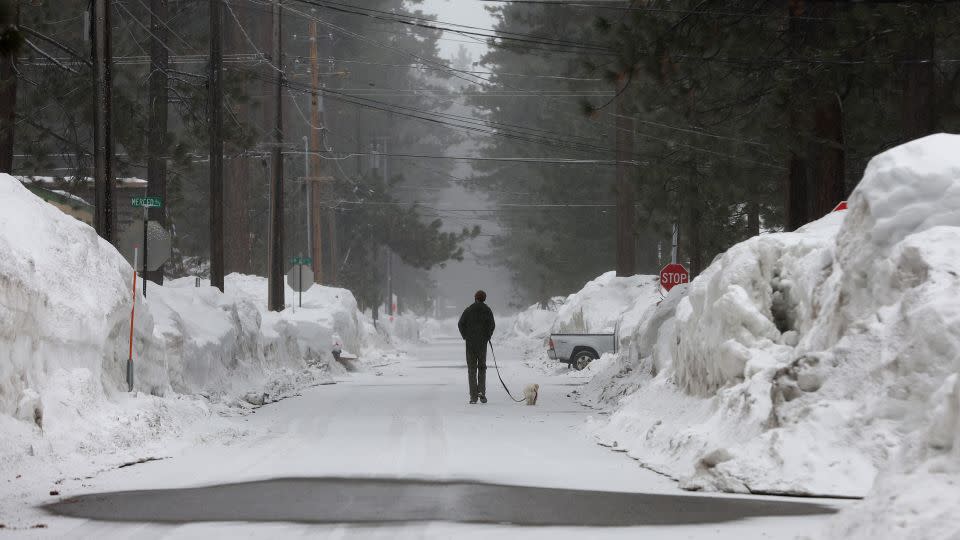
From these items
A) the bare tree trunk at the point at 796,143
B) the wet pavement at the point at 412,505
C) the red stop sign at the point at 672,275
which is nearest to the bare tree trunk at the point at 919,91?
the bare tree trunk at the point at 796,143

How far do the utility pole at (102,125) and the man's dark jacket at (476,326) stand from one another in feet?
19.5

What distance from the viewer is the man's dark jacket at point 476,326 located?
2368 cm

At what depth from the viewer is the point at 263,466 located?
538 inches

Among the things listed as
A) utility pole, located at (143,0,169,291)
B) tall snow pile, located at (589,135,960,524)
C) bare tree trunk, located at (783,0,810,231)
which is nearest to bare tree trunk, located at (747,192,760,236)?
bare tree trunk, located at (783,0,810,231)

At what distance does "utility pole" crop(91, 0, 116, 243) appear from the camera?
21.9 meters

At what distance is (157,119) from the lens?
32469 mm

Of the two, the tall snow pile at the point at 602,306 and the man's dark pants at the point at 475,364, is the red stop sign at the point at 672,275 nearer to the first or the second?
the tall snow pile at the point at 602,306

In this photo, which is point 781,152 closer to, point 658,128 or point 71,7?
point 658,128

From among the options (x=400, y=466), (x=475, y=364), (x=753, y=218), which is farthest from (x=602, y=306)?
(x=400, y=466)

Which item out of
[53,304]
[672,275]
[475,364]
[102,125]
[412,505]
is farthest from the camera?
[672,275]

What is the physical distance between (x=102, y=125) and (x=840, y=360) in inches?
544

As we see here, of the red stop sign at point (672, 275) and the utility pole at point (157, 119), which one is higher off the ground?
the utility pole at point (157, 119)

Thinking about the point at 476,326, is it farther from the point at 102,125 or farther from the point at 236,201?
the point at 236,201

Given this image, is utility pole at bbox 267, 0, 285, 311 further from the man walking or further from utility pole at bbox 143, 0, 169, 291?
the man walking
